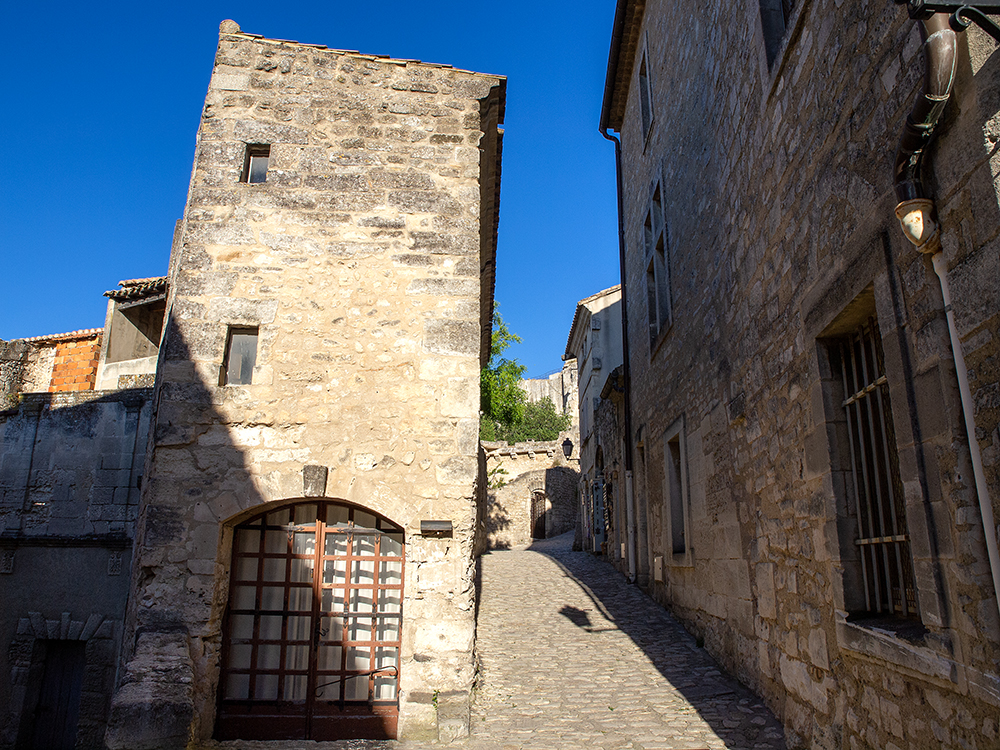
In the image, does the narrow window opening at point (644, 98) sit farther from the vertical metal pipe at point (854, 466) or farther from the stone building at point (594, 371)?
the vertical metal pipe at point (854, 466)

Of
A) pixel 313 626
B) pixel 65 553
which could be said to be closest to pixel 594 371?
pixel 65 553

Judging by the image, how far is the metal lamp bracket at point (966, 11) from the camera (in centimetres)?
229

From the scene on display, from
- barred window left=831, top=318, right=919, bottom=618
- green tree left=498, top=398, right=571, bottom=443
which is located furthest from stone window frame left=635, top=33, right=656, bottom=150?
green tree left=498, top=398, right=571, bottom=443

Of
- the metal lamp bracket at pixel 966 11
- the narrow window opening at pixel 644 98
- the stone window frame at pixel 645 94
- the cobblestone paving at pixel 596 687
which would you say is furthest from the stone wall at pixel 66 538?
the metal lamp bracket at pixel 966 11

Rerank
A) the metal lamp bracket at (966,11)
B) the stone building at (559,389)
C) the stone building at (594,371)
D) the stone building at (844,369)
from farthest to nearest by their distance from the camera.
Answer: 1. the stone building at (559,389)
2. the stone building at (594,371)
3. the stone building at (844,369)
4. the metal lamp bracket at (966,11)

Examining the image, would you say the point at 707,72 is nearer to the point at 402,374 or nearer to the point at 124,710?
the point at 402,374

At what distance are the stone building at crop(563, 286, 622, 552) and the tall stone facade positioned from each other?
9748mm

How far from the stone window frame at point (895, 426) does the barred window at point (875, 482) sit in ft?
0.32

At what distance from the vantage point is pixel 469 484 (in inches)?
205

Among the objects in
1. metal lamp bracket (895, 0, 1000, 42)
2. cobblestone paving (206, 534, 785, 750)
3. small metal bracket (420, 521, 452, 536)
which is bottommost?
cobblestone paving (206, 534, 785, 750)

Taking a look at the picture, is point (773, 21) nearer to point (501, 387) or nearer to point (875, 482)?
point (875, 482)

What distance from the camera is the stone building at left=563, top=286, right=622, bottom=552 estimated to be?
600 inches

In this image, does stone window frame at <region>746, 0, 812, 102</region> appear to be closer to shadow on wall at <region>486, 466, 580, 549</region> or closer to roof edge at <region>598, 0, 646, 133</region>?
roof edge at <region>598, 0, 646, 133</region>

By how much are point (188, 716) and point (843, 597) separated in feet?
13.8
